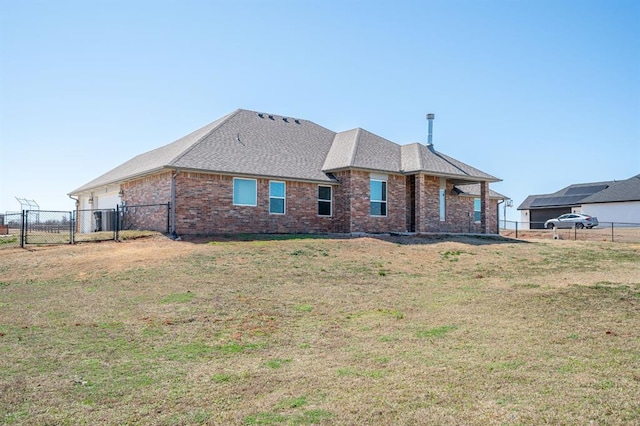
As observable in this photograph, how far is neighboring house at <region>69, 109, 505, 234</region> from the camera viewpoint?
65.4 ft

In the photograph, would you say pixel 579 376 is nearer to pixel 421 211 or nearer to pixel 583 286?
pixel 583 286

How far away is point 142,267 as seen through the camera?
13.2 meters

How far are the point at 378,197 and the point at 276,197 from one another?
16.2 ft

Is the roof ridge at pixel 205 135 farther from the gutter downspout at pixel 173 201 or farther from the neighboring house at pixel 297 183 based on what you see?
the gutter downspout at pixel 173 201

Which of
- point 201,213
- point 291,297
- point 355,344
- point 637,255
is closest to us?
point 355,344

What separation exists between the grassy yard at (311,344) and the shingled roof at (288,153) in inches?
298

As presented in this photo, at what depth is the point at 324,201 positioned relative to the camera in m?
23.0

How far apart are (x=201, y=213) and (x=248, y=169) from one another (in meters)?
2.72

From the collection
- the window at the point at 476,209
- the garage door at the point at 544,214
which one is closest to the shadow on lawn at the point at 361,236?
the window at the point at 476,209

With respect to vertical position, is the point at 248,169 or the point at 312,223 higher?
the point at 248,169

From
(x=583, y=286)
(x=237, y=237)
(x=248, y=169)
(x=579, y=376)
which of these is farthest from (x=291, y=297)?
(x=248, y=169)

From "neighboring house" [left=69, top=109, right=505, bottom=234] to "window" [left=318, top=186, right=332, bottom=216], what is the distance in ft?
0.15

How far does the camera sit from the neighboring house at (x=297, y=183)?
19.9m

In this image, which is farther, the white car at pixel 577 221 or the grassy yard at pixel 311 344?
the white car at pixel 577 221
